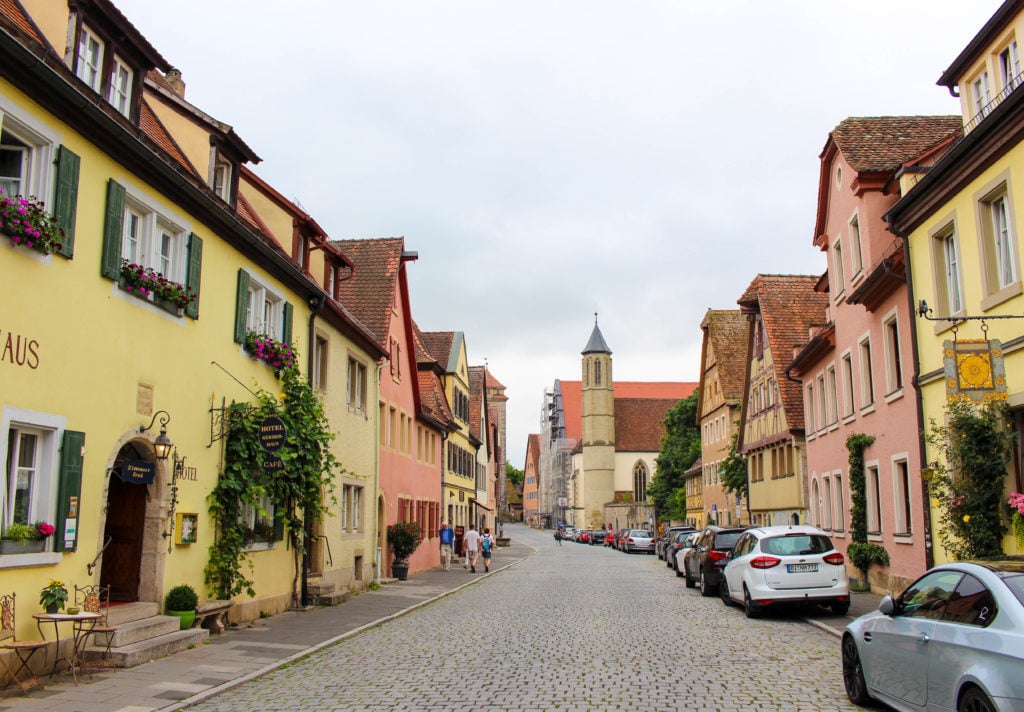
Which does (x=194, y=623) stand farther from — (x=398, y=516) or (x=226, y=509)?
(x=398, y=516)

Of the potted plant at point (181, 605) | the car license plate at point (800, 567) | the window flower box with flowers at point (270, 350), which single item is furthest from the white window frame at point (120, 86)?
the car license plate at point (800, 567)

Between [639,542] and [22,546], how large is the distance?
50405mm

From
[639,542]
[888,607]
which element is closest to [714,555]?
[888,607]

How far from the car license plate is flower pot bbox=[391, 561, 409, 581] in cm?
1475

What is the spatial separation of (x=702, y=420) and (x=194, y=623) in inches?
1811

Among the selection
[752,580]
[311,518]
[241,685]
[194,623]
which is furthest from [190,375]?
[752,580]

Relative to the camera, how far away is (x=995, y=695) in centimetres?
571

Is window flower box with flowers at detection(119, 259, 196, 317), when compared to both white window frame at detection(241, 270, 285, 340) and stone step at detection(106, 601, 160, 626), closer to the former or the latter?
white window frame at detection(241, 270, 285, 340)

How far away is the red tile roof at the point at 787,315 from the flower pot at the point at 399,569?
1319 centimetres

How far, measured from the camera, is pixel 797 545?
16500mm

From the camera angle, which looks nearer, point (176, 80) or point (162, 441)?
point (162, 441)

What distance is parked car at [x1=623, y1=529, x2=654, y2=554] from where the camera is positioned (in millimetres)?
57094

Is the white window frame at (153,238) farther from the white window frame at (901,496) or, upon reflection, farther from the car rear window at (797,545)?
the white window frame at (901,496)

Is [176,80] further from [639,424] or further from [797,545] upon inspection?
[639,424]
